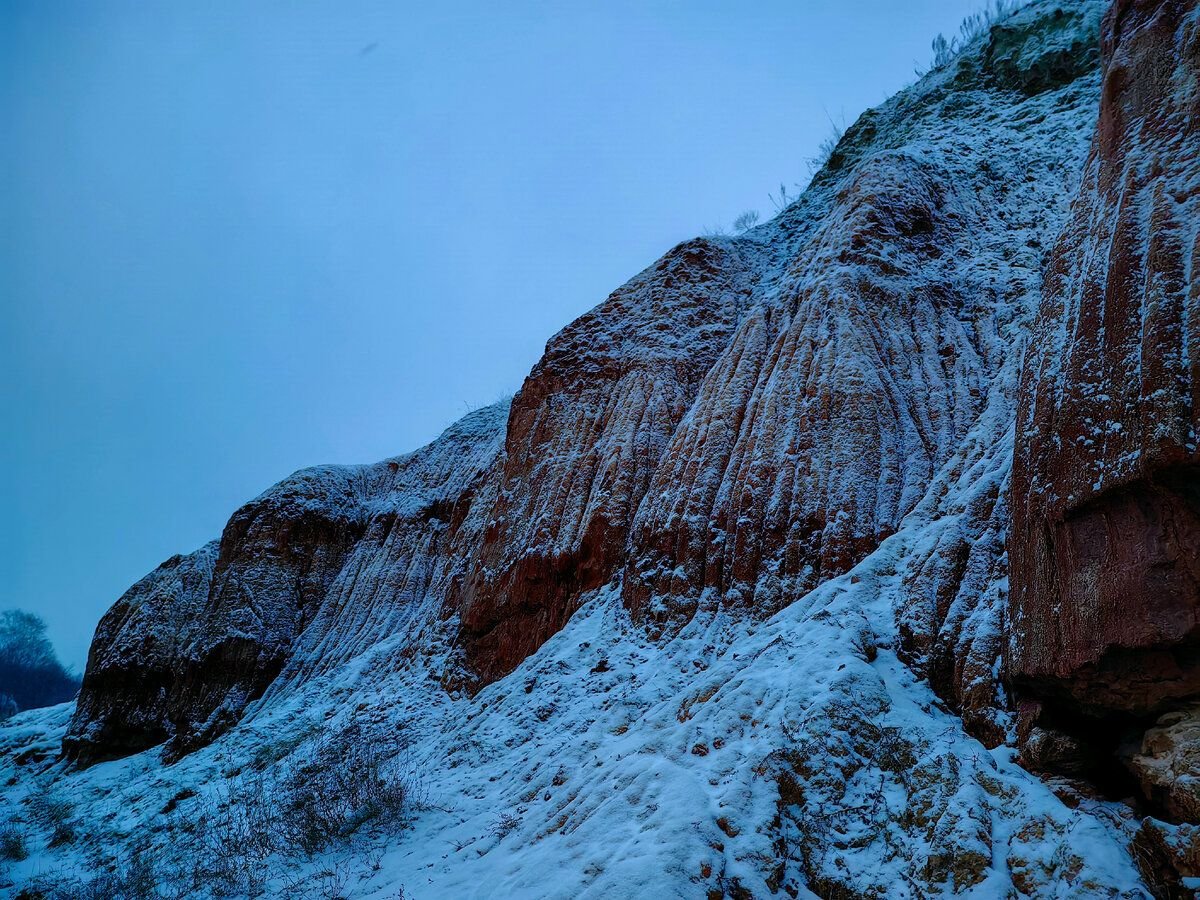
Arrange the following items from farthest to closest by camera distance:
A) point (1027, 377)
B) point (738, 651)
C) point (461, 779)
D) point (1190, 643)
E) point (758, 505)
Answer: point (758, 505)
point (461, 779)
point (738, 651)
point (1027, 377)
point (1190, 643)

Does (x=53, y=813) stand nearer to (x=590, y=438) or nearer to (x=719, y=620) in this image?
(x=590, y=438)

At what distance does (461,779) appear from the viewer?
32.3 feet

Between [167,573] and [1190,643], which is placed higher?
[167,573]

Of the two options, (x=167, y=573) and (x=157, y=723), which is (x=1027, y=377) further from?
(x=167, y=573)

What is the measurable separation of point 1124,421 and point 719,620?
20.7 ft

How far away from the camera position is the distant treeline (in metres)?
56.2

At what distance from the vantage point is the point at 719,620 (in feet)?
33.8

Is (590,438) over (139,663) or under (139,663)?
under

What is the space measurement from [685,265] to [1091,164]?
1215 cm

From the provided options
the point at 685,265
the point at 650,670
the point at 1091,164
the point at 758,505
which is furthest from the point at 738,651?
the point at 685,265

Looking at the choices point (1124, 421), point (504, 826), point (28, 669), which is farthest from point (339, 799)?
point (28, 669)

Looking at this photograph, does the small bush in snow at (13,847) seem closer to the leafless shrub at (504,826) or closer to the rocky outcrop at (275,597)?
the rocky outcrop at (275,597)

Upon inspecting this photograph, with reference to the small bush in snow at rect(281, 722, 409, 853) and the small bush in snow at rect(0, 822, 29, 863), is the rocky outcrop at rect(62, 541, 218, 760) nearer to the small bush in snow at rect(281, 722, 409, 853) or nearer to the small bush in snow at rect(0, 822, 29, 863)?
the small bush in snow at rect(0, 822, 29, 863)

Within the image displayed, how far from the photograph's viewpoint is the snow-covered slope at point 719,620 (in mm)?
5535
